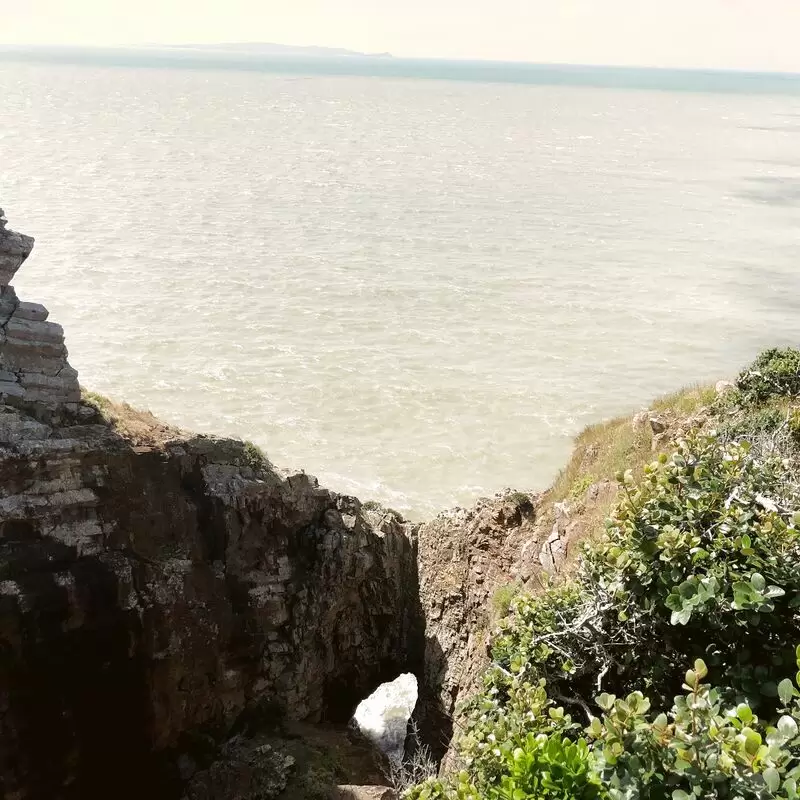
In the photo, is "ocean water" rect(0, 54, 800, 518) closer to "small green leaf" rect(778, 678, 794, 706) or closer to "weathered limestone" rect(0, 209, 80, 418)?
"weathered limestone" rect(0, 209, 80, 418)

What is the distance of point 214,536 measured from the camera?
54.6ft

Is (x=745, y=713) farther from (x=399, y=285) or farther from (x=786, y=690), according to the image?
(x=399, y=285)

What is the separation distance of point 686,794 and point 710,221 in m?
68.9

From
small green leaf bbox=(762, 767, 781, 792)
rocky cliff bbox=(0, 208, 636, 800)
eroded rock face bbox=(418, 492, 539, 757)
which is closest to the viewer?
small green leaf bbox=(762, 767, 781, 792)

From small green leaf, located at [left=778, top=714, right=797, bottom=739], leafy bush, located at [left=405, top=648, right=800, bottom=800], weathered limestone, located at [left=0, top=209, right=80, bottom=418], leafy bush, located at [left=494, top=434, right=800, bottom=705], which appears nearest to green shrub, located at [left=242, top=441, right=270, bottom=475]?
weathered limestone, located at [left=0, top=209, right=80, bottom=418]

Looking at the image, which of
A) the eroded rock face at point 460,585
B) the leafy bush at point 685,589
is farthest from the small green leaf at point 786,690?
the eroded rock face at point 460,585

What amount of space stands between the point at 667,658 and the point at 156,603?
10.9m

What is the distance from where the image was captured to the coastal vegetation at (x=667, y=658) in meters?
5.48

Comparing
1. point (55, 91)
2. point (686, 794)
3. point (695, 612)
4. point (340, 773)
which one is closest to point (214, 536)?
point (340, 773)

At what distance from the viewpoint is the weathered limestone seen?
15492 mm

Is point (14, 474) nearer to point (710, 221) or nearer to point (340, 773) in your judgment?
point (340, 773)

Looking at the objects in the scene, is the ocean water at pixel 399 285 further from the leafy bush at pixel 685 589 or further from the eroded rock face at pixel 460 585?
the leafy bush at pixel 685 589

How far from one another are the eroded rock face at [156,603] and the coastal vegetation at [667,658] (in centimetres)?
789

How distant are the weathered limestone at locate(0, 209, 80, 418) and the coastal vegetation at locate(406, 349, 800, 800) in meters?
10.7
